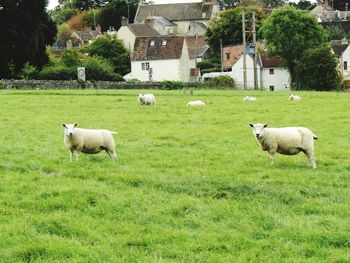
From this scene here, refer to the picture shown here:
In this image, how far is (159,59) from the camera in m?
102

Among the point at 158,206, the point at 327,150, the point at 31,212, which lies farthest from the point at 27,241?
the point at 327,150

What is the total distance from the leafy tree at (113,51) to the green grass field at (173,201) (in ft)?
272

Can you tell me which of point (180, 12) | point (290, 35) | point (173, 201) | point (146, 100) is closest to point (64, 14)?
point (180, 12)

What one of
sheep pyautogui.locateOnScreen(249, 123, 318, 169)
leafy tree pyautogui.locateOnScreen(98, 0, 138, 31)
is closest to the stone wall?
sheep pyautogui.locateOnScreen(249, 123, 318, 169)

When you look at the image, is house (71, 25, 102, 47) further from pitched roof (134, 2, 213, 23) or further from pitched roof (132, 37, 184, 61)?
pitched roof (132, 37, 184, 61)

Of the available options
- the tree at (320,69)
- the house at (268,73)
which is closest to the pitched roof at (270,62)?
the house at (268,73)

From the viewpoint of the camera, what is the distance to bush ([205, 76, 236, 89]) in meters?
84.4

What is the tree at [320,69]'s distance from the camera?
7781 centimetres

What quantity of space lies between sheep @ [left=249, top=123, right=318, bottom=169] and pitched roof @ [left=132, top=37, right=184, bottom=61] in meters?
87.1

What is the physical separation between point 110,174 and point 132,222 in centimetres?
409

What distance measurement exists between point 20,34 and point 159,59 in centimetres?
3622

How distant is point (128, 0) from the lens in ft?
627

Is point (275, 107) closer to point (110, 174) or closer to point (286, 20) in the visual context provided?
point (110, 174)

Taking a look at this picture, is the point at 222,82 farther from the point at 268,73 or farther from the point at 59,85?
the point at 59,85
